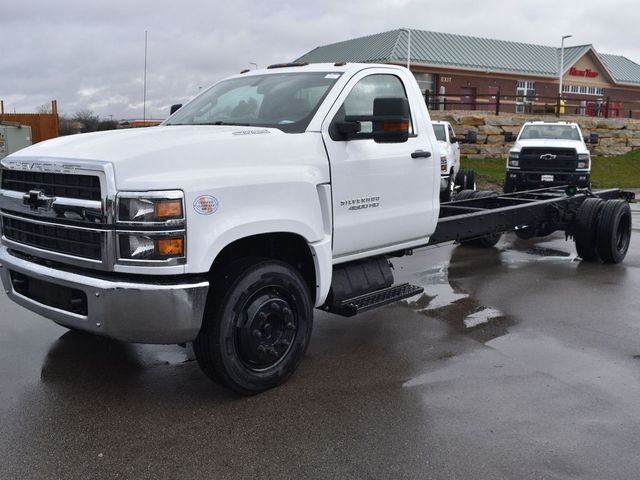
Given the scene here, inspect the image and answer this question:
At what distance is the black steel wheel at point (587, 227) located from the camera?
A: 896cm

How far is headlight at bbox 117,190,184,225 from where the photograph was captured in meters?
3.74

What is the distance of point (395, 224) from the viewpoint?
5418 mm

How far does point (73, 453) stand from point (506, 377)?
9.58 feet

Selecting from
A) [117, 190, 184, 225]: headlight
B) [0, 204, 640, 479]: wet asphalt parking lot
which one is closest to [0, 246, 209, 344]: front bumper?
[117, 190, 184, 225]: headlight

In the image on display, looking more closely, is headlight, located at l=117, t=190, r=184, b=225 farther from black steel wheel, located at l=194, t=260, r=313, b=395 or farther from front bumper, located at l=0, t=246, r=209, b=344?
black steel wheel, located at l=194, t=260, r=313, b=395

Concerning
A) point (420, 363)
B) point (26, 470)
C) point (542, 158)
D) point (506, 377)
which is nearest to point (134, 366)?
point (26, 470)

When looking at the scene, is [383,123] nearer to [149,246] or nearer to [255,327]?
[255,327]

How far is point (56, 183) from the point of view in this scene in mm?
4109

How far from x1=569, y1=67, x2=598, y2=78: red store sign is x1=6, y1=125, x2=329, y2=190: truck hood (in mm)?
48513

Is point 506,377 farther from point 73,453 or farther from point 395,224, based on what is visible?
point 73,453

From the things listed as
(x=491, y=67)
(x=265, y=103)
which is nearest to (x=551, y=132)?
(x=265, y=103)

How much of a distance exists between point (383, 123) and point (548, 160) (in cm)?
1399

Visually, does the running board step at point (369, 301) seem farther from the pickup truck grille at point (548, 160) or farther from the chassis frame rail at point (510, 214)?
the pickup truck grille at point (548, 160)

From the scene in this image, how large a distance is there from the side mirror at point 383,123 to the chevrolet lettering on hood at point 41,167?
184 centimetres
